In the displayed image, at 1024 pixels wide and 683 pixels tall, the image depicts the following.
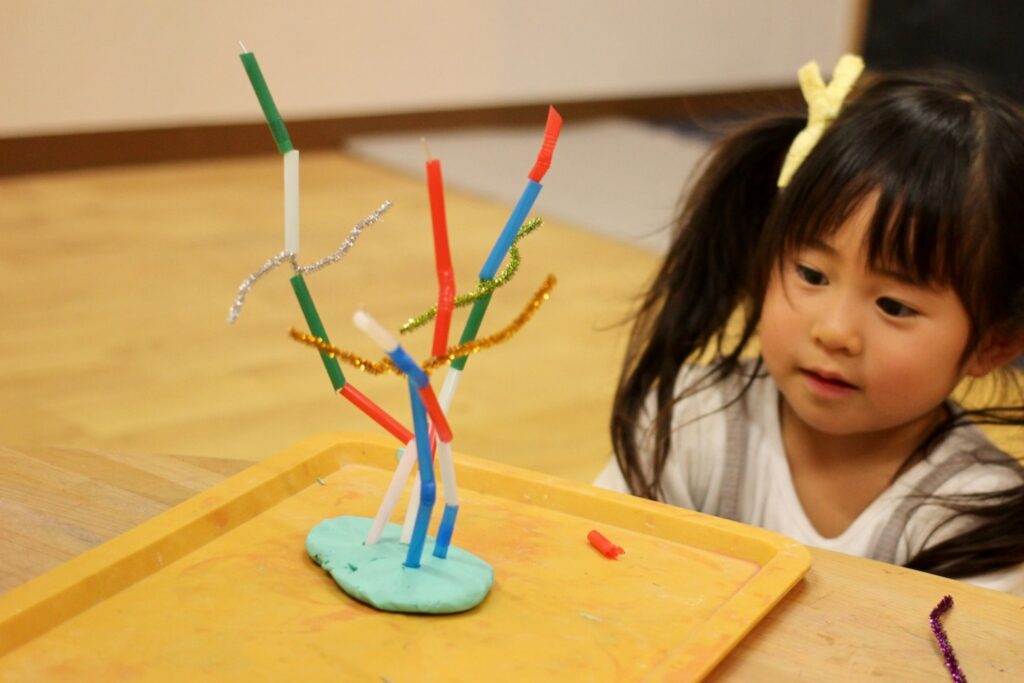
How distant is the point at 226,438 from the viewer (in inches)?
66.3

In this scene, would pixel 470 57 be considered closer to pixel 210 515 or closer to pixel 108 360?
pixel 108 360

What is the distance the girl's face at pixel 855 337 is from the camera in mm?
989

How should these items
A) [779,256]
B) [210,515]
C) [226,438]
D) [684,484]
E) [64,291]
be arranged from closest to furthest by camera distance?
[210,515] < [779,256] < [684,484] < [226,438] < [64,291]

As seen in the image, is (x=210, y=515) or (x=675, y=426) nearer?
(x=210, y=515)

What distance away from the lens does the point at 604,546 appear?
2.24 feet

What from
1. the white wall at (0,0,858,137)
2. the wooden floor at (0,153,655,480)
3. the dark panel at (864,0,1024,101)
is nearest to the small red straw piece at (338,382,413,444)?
the wooden floor at (0,153,655,480)

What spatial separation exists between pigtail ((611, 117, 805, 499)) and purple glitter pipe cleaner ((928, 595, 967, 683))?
54cm

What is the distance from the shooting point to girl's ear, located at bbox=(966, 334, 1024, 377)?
3.48 feet

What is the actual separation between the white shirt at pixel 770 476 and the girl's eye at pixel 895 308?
16 cm

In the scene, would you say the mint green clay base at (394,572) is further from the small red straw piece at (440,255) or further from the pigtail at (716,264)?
the pigtail at (716,264)

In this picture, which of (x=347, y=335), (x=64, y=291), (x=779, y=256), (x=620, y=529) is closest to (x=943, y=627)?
(x=620, y=529)

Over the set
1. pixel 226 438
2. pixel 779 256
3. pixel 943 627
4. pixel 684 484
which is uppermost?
pixel 779 256

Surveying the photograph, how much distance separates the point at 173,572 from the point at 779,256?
59 cm

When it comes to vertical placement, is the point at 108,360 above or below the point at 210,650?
below
